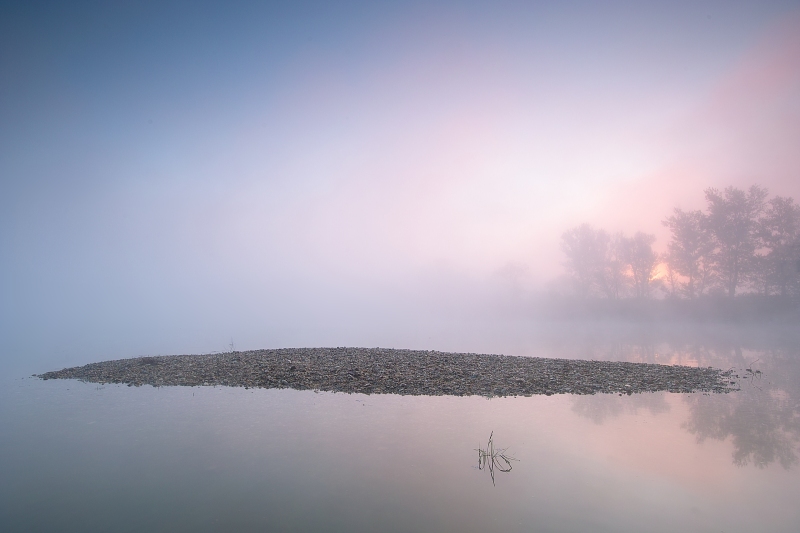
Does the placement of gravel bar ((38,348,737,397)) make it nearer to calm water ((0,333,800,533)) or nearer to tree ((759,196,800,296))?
calm water ((0,333,800,533))

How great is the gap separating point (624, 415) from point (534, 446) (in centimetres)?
519

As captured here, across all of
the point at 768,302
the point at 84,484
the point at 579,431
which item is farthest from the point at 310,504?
the point at 768,302

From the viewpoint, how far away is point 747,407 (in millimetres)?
15375

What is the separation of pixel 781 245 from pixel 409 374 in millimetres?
61660

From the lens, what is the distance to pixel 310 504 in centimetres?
837

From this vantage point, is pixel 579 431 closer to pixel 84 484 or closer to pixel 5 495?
pixel 84 484

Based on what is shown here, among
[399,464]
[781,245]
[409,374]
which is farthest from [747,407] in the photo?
[781,245]

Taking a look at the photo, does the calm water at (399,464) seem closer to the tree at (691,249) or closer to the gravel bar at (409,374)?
the gravel bar at (409,374)

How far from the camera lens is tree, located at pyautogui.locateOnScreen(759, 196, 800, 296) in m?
52.4

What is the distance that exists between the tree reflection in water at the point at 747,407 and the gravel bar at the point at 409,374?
1.32 m

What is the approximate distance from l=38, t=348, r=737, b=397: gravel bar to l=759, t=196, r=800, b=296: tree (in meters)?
45.0

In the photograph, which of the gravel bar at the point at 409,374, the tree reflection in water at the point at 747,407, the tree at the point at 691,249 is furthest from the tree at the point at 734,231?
the gravel bar at the point at 409,374

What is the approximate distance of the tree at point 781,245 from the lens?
172 ft

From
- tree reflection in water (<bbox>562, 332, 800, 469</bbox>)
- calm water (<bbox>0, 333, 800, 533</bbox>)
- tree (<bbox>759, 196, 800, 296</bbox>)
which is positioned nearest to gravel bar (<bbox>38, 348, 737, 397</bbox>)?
tree reflection in water (<bbox>562, 332, 800, 469</bbox>)
